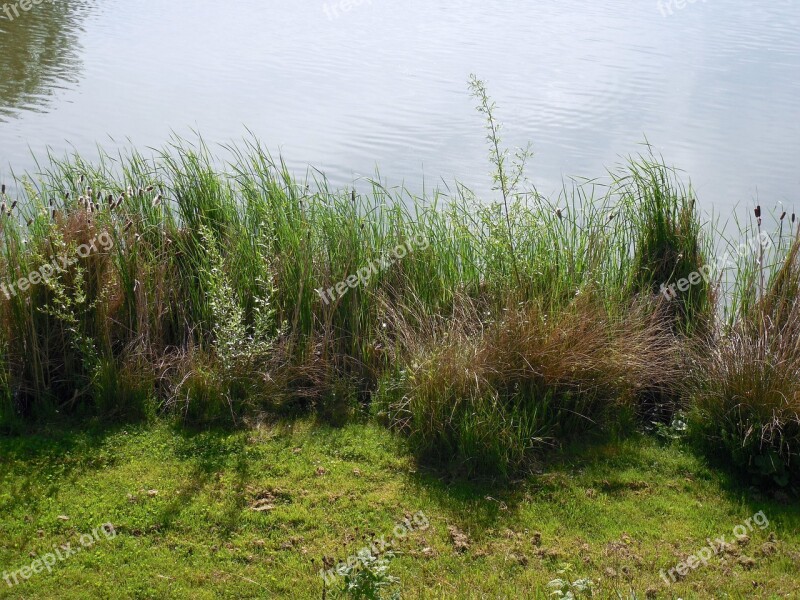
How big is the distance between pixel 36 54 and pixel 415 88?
879cm

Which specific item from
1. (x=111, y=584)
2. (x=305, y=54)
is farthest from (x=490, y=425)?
(x=305, y=54)

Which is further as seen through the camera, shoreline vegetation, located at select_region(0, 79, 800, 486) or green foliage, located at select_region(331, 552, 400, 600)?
shoreline vegetation, located at select_region(0, 79, 800, 486)

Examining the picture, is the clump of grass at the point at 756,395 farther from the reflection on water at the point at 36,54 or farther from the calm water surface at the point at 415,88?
the reflection on water at the point at 36,54

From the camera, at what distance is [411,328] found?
7.08 meters

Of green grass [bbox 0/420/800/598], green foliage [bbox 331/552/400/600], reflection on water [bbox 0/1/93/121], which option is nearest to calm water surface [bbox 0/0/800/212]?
reflection on water [bbox 0/1/93/121]

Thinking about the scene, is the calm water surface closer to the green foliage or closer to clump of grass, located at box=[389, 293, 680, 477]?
clump of grass, located at box=[389, 293, 680, 477]

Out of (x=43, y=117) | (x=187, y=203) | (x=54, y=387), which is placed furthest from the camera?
(x=43, y=117)

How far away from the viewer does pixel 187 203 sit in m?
8.18

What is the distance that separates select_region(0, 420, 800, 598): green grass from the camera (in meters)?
4.93

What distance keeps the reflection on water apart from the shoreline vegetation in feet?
32.3

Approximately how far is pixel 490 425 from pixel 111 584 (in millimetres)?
2621

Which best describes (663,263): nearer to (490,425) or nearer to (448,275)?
(448,275)

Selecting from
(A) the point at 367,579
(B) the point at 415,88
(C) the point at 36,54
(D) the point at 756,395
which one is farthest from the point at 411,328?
(C) the point at 36,54

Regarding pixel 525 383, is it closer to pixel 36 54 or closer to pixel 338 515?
pixel 338 515
